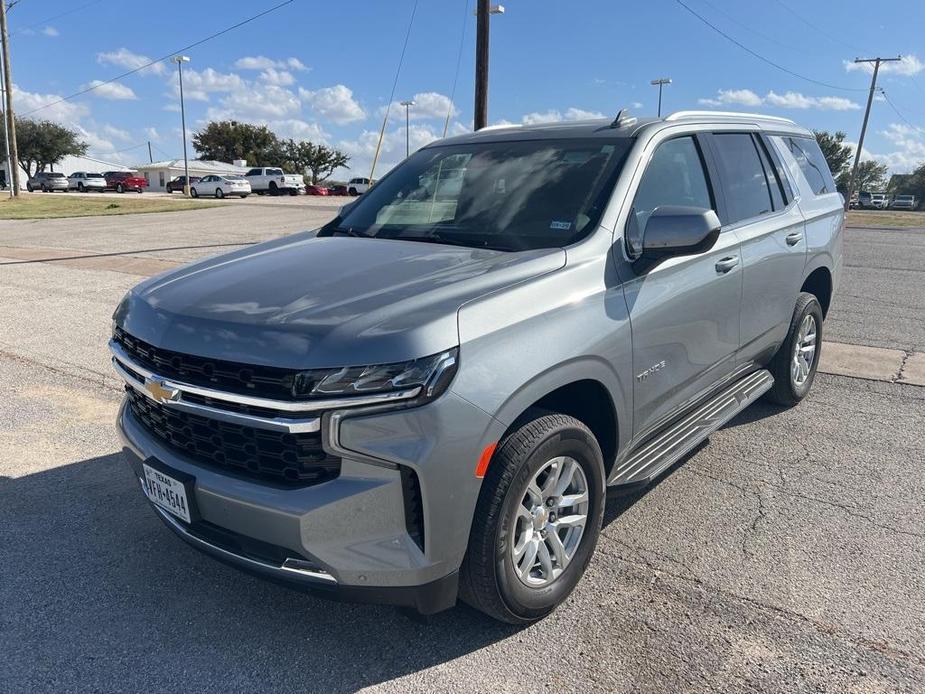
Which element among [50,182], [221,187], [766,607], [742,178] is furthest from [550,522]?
[50,182]

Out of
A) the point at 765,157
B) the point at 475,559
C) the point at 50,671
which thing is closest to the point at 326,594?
the point at 475,559

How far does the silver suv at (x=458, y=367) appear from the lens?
2.28 metres

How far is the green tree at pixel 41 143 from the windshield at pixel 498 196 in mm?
84360

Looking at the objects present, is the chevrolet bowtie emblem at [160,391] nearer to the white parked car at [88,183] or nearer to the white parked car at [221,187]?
the white parked car at [221,187]

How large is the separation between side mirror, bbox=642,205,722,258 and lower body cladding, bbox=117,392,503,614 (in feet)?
3.85

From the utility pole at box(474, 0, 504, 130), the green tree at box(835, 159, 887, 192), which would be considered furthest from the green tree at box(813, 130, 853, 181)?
the utility pole at box(474, 0, 504, 130)

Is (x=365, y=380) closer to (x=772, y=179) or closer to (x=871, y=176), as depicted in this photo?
(x=772, y=179)

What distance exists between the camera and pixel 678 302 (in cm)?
342

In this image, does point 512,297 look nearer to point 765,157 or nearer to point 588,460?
point 588,460

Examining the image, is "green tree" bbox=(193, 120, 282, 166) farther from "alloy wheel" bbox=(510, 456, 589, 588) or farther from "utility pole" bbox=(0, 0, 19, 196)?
"alloy wheel" bbox=(510, 456, 589, 588)

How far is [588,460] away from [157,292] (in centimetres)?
185

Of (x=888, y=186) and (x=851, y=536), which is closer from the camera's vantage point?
(x=851, y=536)

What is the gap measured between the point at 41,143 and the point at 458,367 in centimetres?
8838

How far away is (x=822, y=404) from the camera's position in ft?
17.7
